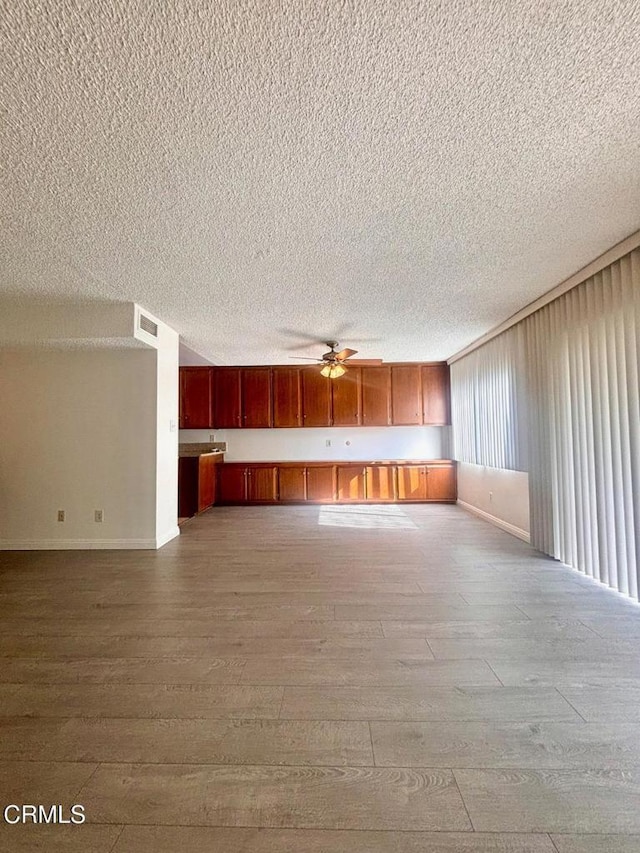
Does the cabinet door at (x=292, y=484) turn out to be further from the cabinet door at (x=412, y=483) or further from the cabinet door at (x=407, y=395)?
the cabinet door at (x=407, y=395)

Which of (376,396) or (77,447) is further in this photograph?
(376,396)

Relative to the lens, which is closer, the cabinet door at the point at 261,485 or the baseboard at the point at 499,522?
the baseboard at the point at 499,522

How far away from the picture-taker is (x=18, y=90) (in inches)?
57.0

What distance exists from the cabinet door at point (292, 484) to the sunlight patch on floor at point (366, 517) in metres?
0.55

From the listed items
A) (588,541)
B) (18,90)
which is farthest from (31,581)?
(588,541)

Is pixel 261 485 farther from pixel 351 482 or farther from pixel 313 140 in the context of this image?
pixel 313 140

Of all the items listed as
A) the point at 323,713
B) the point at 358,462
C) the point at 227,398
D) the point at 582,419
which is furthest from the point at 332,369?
the point at 323,713

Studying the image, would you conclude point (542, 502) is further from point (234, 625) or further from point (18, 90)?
point (18, 90)

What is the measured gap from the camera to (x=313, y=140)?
1.71 metres

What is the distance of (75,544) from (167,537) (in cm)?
95

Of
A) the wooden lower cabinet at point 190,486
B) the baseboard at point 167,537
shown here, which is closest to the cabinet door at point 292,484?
the wooden lower cabinet at point 190,486

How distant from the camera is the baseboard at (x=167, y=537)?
4.39 m

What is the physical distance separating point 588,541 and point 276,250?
3374 mm

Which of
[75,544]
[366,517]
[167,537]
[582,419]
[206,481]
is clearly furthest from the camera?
[206,481]
